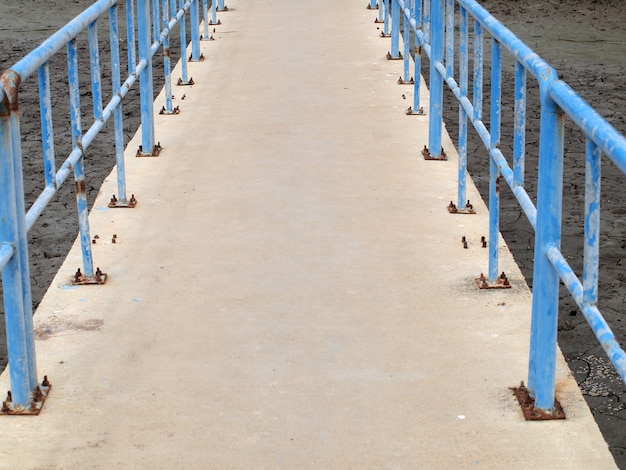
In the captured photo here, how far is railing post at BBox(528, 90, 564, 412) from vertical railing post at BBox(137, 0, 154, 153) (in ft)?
11.1

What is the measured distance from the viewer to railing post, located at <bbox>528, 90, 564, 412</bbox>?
11.1ft

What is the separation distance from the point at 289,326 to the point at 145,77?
2588 millimetres

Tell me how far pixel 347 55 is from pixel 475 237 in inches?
175

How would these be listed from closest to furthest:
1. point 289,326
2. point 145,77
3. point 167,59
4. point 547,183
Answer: point 547,183 → point 289,326 → point 145,77 → point 167,59

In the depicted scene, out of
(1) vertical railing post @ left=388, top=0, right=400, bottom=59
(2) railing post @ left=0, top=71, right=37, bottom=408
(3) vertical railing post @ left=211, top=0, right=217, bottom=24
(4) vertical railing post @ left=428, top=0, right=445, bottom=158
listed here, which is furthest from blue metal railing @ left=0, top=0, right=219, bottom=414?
(3) vertical railing post @ left=211, top=0, right=217, bottom=24

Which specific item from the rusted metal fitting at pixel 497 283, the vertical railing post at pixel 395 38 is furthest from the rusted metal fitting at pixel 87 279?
the vertical railing post at pixel 395 38

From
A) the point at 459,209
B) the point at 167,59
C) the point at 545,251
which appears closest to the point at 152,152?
the point at 167,59

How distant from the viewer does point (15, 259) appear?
3.58 m

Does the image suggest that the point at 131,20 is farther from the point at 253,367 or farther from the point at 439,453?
the point at 439,453

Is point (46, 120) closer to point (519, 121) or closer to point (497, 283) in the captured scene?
point (519, 121)

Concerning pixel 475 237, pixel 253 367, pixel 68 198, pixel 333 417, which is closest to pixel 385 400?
pixel 333 417

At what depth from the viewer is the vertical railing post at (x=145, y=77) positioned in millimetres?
6426

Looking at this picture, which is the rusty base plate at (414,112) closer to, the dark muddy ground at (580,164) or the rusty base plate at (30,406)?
the dark muddy ground at (580,164)

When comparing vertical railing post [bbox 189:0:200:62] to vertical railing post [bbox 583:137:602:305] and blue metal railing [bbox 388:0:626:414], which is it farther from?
vertical railing post [bbox 583:137:602:305]
